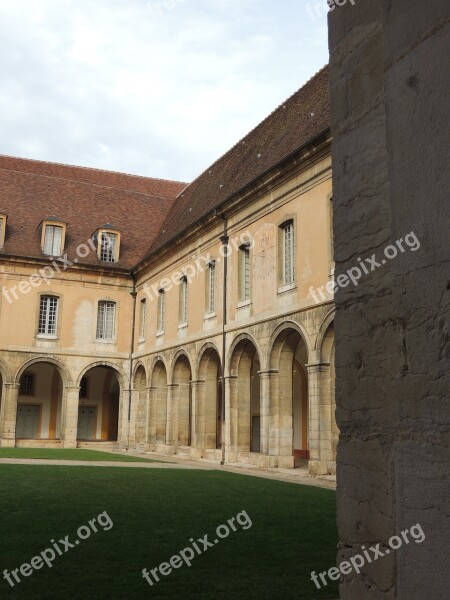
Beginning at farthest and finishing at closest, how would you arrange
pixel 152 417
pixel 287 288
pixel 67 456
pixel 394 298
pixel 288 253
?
pixel 152 417 < pixel 67 456 < pixel 288 253 < pixel 287 288 < pixel 394 298

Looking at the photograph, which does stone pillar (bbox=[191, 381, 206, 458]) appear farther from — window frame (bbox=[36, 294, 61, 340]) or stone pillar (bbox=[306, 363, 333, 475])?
window frame (bbox=[36, 294, 61, 340])

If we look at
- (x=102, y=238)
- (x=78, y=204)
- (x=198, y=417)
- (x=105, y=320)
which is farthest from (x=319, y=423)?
(x=78, y=204)

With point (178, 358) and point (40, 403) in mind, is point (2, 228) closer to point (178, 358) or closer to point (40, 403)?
point (40, 403)

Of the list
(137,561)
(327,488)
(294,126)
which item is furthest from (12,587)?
(294,126)

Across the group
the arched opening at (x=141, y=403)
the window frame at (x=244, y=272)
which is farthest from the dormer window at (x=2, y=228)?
the window frame at (x=244, y=272)

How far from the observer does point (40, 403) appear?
3178cm

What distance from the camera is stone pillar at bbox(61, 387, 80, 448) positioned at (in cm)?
2714

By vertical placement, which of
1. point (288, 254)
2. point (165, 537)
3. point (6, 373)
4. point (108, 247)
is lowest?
point (165, 537)

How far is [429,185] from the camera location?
2.01m

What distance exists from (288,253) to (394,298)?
51.2 feet

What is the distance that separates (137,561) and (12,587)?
1.13m

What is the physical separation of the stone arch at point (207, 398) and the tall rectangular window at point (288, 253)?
15.6 feet

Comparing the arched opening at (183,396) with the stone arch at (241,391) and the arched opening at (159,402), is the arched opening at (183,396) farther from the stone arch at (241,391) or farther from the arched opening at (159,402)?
the stone arch at (241,391)

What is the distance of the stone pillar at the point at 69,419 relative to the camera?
27141mm
